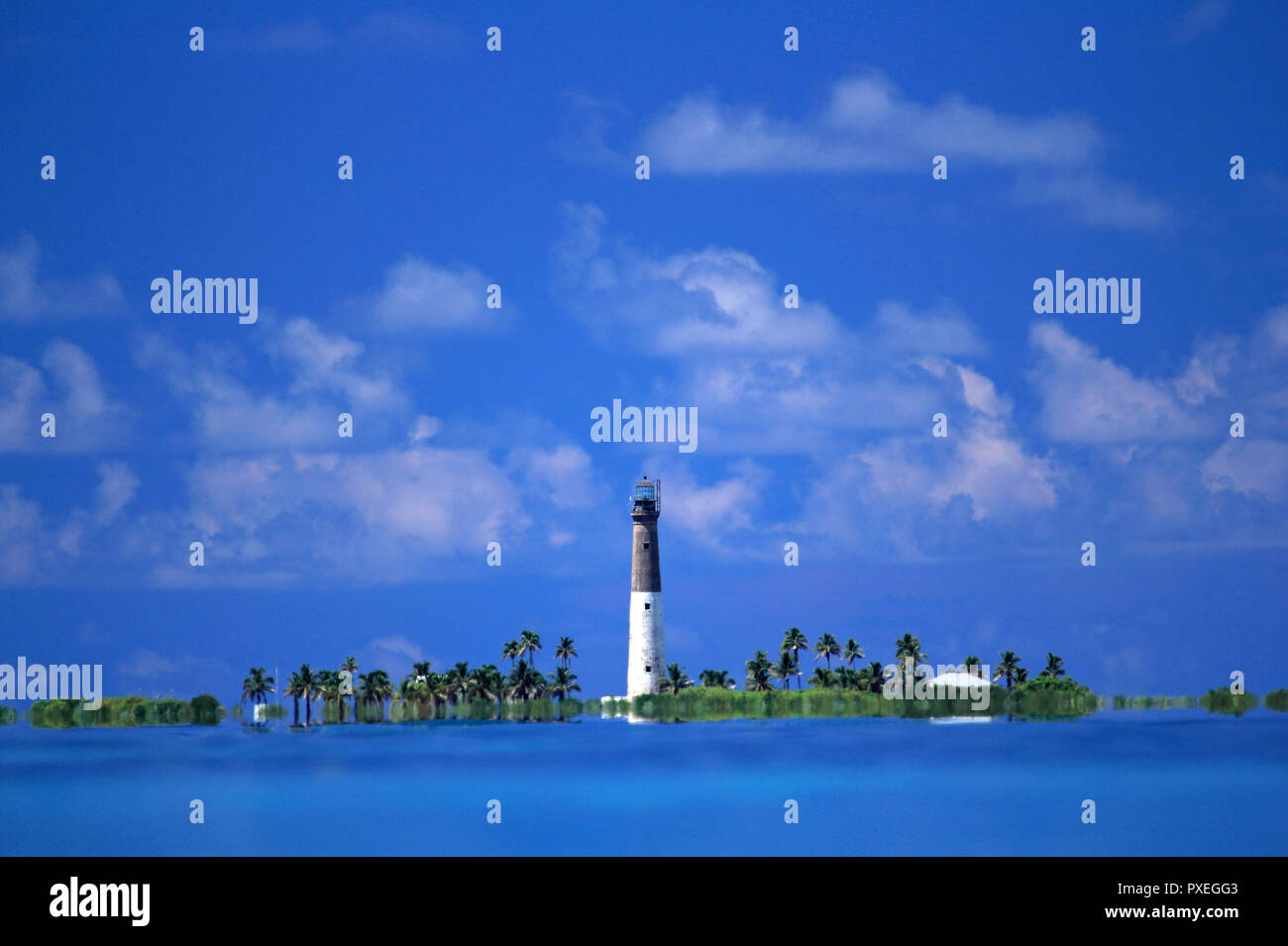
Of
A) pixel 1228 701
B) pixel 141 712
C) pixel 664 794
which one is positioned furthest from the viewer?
pixel 1228 701

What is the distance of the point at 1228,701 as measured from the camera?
121 m

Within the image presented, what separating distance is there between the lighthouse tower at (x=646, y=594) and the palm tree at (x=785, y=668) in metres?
17.2

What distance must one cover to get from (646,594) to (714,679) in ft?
77.8

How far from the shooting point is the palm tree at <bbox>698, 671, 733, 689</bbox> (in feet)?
394

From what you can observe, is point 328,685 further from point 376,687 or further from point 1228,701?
point 1228,701

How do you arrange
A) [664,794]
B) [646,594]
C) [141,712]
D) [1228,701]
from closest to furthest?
[664,794], [646,594], [141,712], [1228,701]

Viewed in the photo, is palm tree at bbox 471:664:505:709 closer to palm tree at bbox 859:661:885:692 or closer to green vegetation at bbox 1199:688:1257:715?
palm tree at bbox 859:661:885:692

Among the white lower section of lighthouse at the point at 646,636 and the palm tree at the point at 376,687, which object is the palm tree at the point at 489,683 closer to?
the palm tree at the point at 376,687

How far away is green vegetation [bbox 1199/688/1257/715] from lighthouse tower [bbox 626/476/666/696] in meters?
47.7

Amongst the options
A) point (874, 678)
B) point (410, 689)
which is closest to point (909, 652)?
point (874, 678)

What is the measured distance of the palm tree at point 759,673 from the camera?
11619 cm
